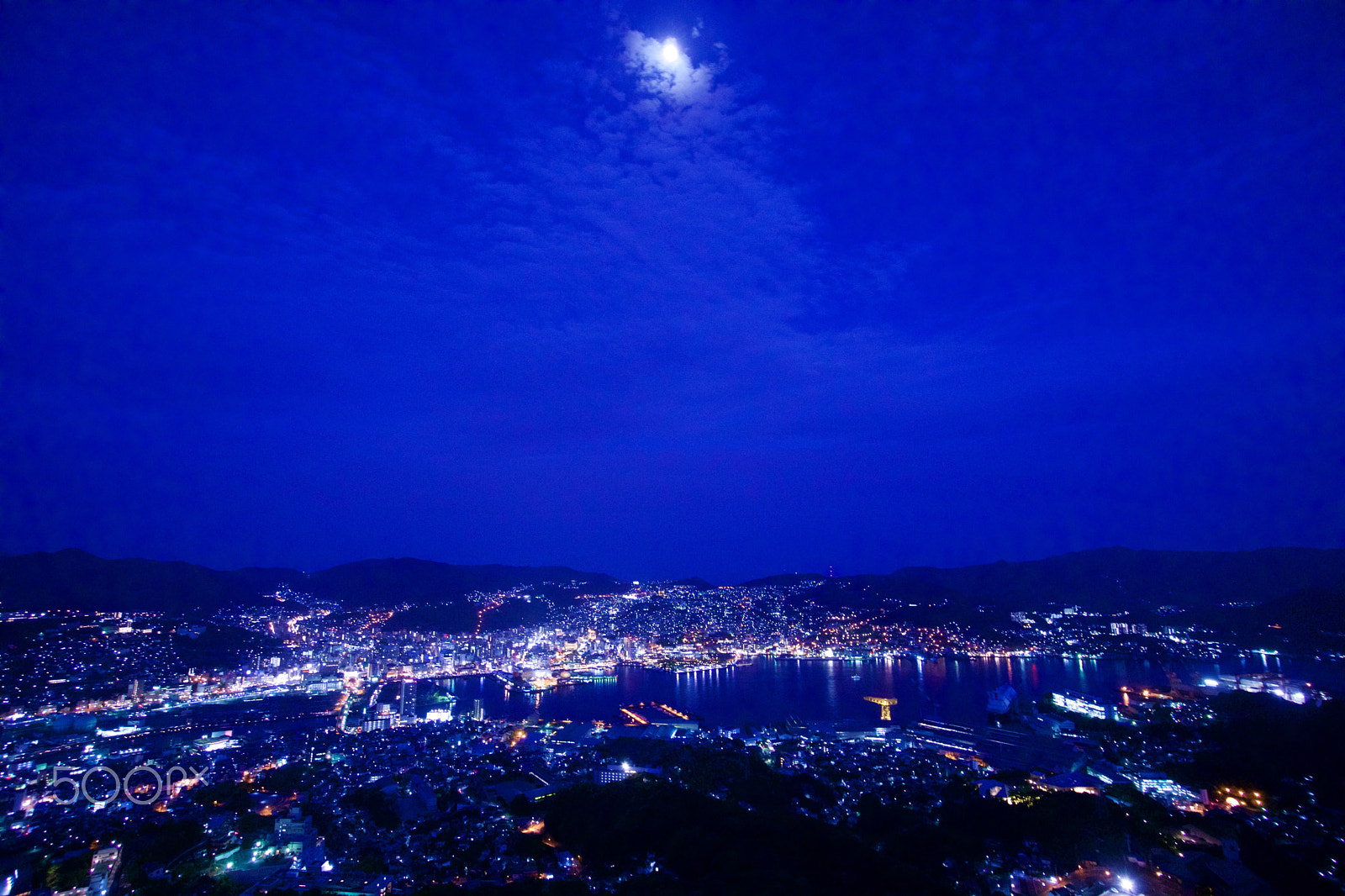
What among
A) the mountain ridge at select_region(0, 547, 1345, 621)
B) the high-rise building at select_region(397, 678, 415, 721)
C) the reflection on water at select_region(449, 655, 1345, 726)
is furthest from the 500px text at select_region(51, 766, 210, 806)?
the mountain ridge at select_region(0, 547, 1345, 621)

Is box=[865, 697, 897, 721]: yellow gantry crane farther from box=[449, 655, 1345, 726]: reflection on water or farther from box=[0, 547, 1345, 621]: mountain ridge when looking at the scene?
box=[0, 547, 1345, 621]: mountain ridge

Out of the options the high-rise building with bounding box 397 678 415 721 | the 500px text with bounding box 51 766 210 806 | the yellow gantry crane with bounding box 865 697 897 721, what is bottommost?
the high-rise building with bounding box 397 678 415 721

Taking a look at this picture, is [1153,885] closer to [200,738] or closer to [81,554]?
[200,738]

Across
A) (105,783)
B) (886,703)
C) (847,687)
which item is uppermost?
(105,783)

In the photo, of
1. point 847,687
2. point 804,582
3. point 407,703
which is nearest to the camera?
point 407,703

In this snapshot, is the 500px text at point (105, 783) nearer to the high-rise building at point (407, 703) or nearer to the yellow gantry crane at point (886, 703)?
the high-rise building at point (407, 703)

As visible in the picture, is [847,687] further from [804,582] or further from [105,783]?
[804,582]

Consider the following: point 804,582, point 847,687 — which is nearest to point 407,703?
point 847,687

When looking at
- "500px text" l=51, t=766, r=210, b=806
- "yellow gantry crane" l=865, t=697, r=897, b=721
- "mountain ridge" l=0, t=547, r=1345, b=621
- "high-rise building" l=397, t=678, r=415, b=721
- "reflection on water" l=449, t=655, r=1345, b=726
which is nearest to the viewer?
"500px text" l=51, t=766, r=210, b=806
